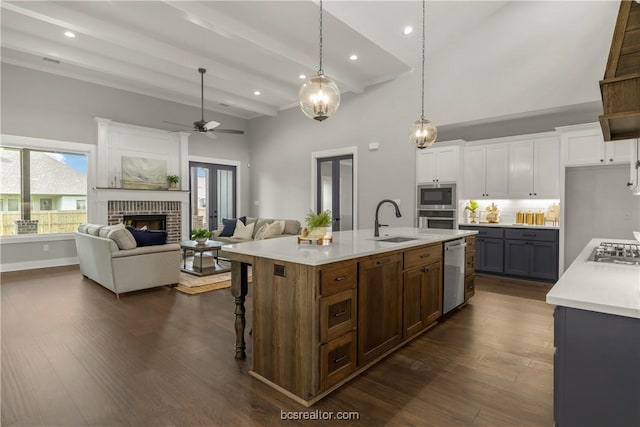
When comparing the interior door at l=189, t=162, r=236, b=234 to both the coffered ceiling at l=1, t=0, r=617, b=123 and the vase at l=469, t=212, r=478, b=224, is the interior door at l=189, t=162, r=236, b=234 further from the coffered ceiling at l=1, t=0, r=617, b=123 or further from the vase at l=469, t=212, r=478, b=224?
the vase at l=469, t=212, r=478, b=224

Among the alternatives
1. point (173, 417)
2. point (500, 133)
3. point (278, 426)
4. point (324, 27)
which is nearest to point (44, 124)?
point (324, 27)

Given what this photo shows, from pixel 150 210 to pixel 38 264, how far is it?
2139 mm

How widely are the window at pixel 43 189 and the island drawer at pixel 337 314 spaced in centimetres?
660

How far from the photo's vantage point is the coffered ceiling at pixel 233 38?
427 cm

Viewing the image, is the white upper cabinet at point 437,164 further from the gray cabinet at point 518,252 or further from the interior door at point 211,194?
the interior door at point 211,194

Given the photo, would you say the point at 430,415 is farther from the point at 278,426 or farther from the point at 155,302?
the point at 155,302

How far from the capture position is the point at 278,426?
6.04 feet

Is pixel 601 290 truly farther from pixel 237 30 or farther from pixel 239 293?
pixel 237 30

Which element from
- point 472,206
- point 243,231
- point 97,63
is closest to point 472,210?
point 472,206

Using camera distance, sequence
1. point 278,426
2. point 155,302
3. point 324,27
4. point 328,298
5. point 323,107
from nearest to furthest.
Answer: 1. point 278,426
2. point 328,298
3. point 323,107
4. point 155,302
5. point 324,27

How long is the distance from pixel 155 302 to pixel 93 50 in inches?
164

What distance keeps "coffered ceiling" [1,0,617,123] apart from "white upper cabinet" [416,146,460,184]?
62.4 inches

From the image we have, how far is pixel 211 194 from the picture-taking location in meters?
8.81

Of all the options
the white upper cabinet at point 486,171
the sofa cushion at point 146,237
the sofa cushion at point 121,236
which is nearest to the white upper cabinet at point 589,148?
the white upper cabinet at point 486,171
